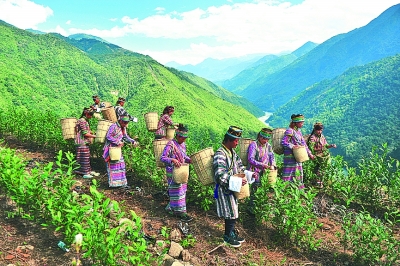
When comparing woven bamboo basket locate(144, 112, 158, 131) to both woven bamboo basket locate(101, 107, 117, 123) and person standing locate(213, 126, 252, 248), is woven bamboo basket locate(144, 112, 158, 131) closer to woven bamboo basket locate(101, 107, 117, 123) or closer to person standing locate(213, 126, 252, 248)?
woven bamboo basket locate(101, 107, 117, 123)

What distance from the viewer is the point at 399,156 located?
→ 52.4 meters

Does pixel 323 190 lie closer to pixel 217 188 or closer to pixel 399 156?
pixel 217 188

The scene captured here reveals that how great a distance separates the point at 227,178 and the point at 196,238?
1212mm

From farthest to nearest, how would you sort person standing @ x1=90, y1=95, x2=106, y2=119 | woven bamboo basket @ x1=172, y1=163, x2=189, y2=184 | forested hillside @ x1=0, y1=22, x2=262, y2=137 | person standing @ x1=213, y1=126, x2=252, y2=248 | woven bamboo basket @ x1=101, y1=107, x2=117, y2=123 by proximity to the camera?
forested hillside @ x1=0, y1=22, x2=262, y2=137 → woven bamboo basket @ x1=101, y1=107, x2=117, y2=123 → person standing @ x1=90, y1=95, x2=106, y2=119 → woven bamboo basket @ x1=172, y1=163, x2=189, y2=184 → person standing @ x1=213, y1=126, x2=252, y2=248

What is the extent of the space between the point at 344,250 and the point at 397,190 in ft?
7.27

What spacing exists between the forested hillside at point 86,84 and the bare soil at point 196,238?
48.9 meters

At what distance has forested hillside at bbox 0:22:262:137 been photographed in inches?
2268

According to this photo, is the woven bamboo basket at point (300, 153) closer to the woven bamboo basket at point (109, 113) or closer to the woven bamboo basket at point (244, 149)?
the woven bamboo basket at point (244, 149)

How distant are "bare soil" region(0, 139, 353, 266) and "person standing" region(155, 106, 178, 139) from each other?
5.59ft

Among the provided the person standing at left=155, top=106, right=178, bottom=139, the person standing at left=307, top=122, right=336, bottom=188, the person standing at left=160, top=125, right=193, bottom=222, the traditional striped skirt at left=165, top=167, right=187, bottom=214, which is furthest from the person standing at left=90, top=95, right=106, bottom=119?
the person standing at left=307, top=122, right=336, bottom=188

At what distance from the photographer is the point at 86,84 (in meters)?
81.0

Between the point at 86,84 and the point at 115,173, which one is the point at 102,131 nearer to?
the point at 115,173

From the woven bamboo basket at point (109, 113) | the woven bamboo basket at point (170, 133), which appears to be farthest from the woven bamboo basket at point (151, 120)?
the woven bamboo basket at point (109, 113)

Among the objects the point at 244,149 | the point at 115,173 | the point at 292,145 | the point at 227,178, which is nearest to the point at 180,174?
the point at 227,178
